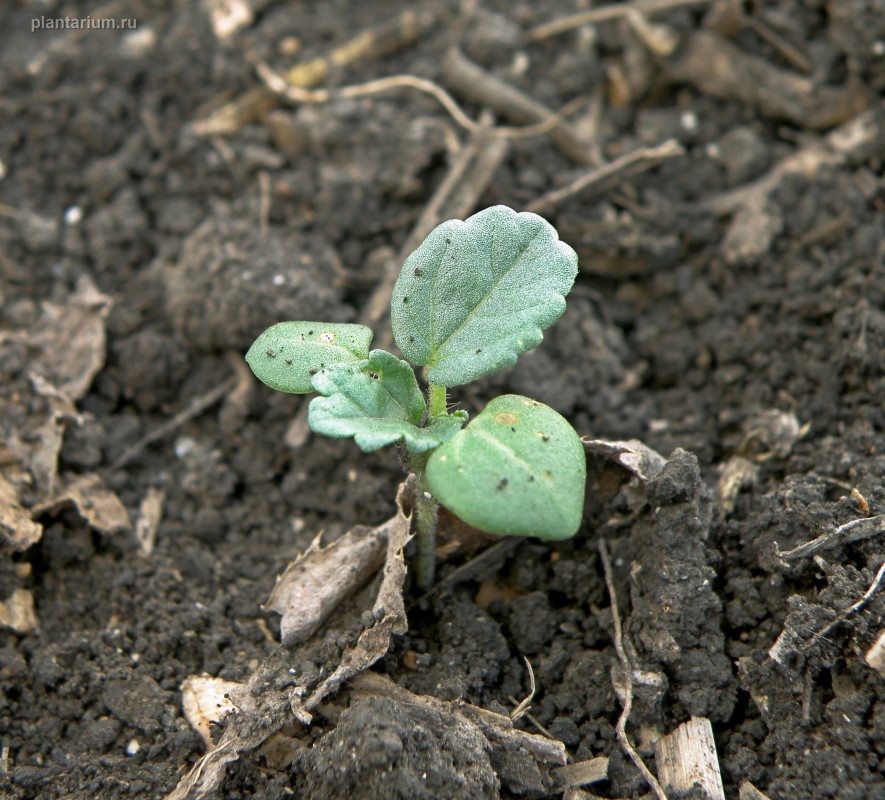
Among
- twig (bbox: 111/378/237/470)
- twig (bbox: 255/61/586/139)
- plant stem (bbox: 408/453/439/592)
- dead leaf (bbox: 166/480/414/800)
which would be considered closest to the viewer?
dead leaf (bbox: 166/480/414/800)

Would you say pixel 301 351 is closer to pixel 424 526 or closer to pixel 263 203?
pixel 424 526

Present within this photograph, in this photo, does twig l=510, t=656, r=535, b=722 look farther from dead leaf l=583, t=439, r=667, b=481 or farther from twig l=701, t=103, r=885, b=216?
twig l=701, t=103, r=885, b=216

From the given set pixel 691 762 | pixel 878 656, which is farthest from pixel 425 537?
pixel 878 656

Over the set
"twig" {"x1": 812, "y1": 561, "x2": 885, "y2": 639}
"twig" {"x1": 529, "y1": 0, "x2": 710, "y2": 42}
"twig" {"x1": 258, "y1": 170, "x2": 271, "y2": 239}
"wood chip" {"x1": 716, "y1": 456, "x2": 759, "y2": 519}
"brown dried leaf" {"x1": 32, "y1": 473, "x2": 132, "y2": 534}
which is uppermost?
"twig" {"x1": 529, "y1": 0, "x2": 710, "y2": 42}

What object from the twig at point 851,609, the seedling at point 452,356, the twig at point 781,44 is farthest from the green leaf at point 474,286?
the twig at point 781,44

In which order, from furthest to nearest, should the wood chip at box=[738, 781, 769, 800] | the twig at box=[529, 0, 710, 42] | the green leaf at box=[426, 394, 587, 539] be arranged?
the twig at box=[529, 0, 710, 42] < the wood chip at box=[738, 781, 769, 800] < the green leaf at box=[426, 394, 587, 539]

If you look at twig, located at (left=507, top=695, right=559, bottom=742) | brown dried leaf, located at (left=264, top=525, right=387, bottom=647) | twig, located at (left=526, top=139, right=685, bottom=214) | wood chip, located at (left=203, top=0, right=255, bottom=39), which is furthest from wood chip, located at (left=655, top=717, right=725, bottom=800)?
wood chip, located at (left=203, top=0, right=255, bottom=39)

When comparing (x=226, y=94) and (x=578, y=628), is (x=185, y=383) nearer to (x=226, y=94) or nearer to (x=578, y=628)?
(x=226, y=94)

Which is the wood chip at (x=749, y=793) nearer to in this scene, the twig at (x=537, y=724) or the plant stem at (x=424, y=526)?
the twig at (x=537, y=724)
